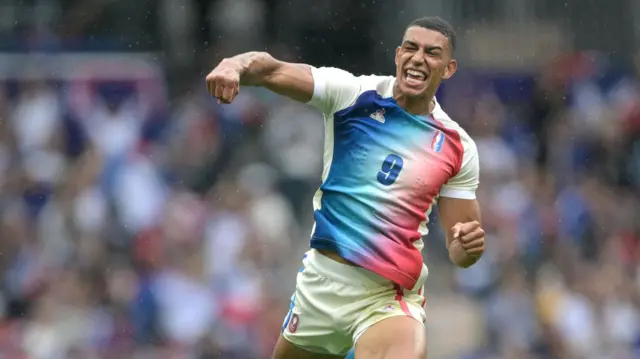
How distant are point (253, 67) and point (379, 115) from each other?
778mm

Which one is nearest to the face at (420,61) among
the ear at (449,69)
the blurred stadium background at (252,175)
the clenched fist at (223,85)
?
the ear at (449,69)

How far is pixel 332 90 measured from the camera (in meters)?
6.85

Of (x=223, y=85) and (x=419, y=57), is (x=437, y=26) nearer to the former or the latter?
(x=419, y=57)

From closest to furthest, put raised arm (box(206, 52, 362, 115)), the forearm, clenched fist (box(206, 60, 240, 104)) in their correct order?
clenched fist (box(206, 60, 240, 104)), the forearm, raised arm (box(206, 52, 362, 115))

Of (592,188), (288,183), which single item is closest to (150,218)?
(288,183)

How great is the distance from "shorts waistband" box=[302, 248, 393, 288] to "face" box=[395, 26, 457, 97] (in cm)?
88

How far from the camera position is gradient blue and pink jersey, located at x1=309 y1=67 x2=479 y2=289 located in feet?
22.5

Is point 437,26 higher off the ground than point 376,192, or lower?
higher

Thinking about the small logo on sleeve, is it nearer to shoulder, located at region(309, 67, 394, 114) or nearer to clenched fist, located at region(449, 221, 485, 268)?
clenched fist, located at region(449, 221, 485, 268)

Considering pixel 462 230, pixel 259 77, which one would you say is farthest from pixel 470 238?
pixel 259 77

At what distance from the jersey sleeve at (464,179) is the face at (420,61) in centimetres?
39

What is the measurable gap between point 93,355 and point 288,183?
2.46 meters

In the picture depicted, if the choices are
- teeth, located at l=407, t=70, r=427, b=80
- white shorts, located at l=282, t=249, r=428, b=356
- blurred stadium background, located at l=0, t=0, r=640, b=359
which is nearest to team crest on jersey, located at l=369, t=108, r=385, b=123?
teeth, located at l=407, t=70, r=427, b=80

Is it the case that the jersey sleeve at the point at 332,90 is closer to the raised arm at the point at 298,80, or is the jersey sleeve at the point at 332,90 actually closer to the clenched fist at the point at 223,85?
the raised arm at the point at 298,80
